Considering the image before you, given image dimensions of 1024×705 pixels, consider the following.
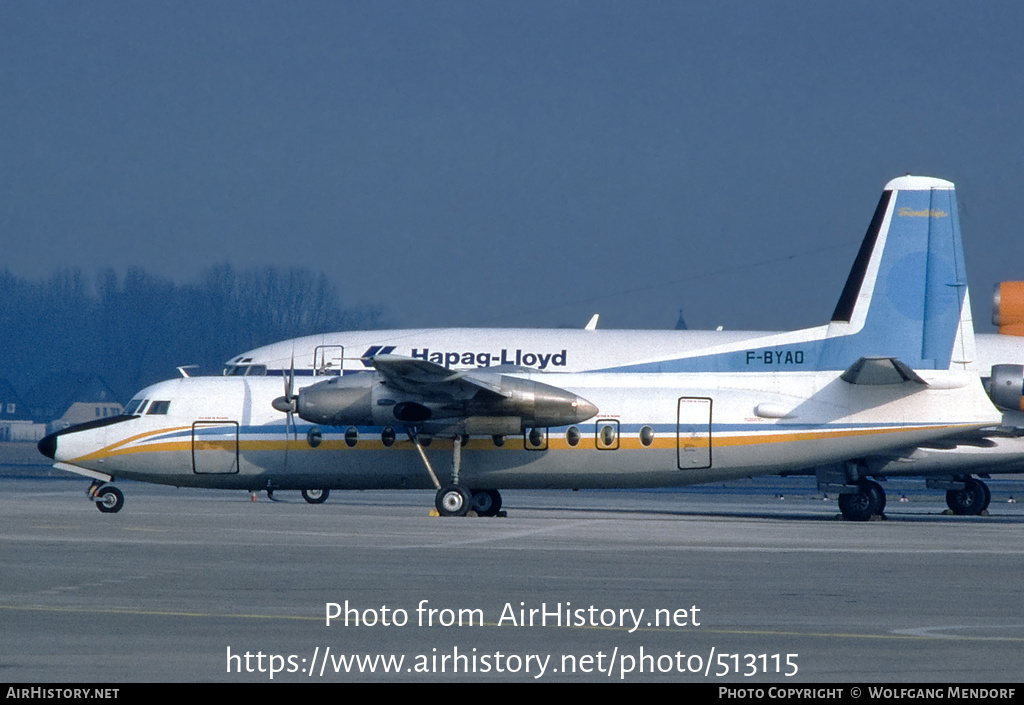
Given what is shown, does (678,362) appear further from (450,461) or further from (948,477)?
(948,477)

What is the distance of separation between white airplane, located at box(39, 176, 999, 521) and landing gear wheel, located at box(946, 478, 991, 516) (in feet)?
11.4

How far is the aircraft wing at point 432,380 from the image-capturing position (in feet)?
80.2

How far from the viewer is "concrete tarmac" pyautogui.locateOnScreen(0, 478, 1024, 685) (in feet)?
29.4

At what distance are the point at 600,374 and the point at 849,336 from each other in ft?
17.6

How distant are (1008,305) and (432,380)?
15.0 metres

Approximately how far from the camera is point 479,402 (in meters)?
25.7

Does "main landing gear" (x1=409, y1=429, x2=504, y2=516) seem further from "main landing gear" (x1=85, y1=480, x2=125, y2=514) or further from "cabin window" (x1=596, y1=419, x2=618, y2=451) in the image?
"main landing gear" (x1=85, y1=480, x2=125, y2=514)

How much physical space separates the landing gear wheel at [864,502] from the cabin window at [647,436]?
4843 millimetres

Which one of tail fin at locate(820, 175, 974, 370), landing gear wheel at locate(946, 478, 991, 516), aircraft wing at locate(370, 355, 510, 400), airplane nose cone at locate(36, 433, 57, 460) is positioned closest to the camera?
aircraft wing at locate(370, 355, 510, 400)

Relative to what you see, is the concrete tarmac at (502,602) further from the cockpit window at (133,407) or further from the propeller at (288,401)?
the cockpit window at (133,407)

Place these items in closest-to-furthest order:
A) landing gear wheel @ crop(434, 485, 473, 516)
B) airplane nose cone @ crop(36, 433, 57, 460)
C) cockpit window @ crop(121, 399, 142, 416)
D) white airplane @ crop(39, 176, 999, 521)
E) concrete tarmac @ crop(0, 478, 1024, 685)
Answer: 1. concrete tarmac @ crop(0, 478, 1024, 685)
2. white airplane @ crop(39, 176, 999, 521)
3. landing gear wheel @ crop(434, 485, 473, 516)
4. airplane nose cone @ crop(36, 433, 57, 460)
5. cockpit window @ crop(121, 399, 142, 416)

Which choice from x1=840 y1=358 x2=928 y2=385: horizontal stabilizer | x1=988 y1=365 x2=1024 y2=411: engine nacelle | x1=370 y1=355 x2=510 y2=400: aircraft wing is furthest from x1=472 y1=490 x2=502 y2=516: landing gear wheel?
x1=988 y1=365 x2=1024 y2=411: engine nacelle

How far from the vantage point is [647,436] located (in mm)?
25984
